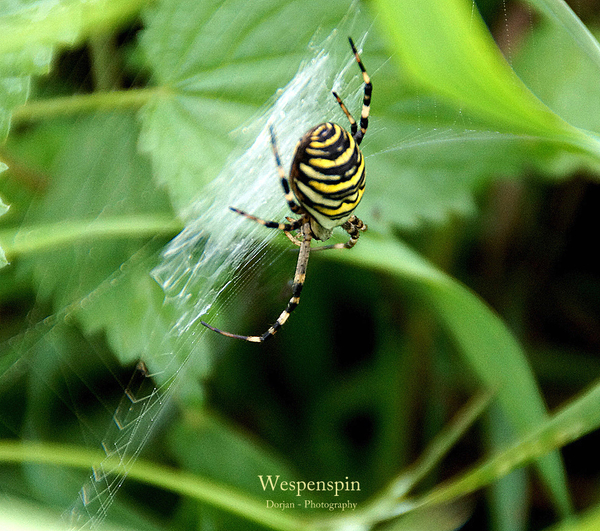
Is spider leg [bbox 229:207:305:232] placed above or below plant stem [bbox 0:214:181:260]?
below

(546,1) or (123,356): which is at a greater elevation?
(546,1)

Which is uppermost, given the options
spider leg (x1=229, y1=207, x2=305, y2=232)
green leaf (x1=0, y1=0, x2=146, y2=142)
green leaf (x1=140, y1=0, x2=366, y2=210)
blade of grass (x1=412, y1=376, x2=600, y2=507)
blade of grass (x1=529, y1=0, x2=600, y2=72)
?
green leaf (x1=0, y1=0, x2=146, y2=142)

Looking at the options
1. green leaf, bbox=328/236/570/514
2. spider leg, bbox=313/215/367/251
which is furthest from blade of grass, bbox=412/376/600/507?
spider leg, bbox=313/215/367/251

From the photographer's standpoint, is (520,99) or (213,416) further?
(213,416)

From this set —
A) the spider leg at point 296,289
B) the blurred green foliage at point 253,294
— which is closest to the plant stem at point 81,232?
the blurred green foliage at point 253,294

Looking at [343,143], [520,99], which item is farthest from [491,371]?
[520,99]

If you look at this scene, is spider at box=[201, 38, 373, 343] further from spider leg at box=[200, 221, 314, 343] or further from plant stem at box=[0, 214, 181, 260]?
plant stem at box=[0, 214, 181, 260]

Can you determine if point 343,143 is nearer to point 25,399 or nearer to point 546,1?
point 546,1
